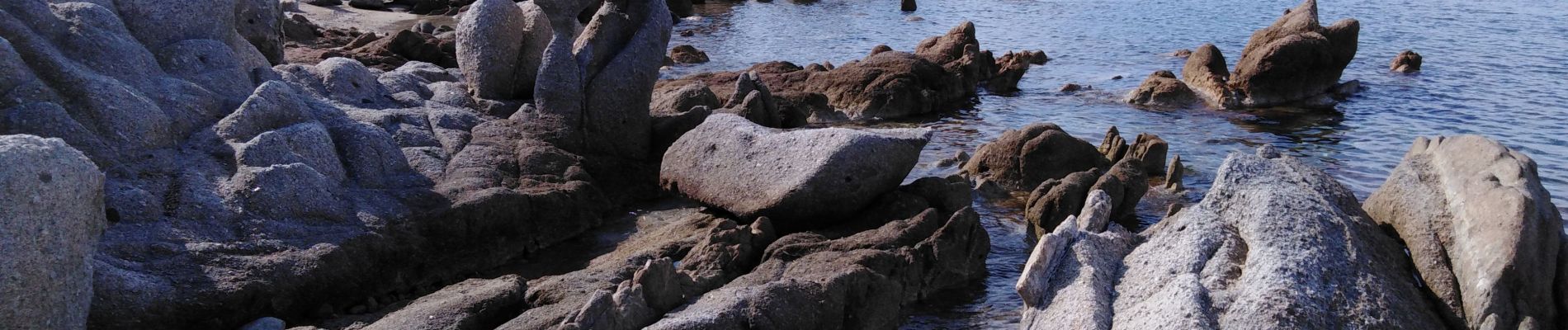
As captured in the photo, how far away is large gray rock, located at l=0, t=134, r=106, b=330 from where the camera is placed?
663 cm

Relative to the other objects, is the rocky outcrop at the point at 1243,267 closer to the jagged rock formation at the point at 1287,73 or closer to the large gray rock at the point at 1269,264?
the large gray rock at the point at 1269,264

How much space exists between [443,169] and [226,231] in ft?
8.27

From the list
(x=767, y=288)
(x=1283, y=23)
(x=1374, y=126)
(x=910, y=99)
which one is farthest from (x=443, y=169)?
(x=1283, y=23)

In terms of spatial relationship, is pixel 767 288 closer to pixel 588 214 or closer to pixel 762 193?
pixel 762 193

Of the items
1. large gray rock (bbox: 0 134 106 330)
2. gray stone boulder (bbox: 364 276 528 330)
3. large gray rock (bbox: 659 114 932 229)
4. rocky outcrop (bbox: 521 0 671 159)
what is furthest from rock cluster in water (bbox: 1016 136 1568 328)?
rocky outcrop (bbox: 521 0 671 159)

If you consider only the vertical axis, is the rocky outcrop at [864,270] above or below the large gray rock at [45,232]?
below

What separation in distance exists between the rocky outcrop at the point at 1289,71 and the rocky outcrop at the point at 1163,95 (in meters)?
0.43

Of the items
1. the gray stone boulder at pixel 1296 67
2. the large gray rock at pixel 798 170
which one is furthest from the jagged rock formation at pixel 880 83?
the large gray rock at pixel 798 170

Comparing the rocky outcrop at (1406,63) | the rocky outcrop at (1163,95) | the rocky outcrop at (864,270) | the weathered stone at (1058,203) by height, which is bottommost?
the rocky outcrop at (1406,63)

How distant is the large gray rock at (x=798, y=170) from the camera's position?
1048 centimetres

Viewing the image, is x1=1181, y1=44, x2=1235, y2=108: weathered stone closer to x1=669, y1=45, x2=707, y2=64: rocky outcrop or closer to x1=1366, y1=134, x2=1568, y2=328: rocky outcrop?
x1=669, y1=45, x2=707, y2=64: rocky outcrop

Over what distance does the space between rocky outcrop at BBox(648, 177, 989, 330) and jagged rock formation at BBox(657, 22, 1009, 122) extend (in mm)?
7896

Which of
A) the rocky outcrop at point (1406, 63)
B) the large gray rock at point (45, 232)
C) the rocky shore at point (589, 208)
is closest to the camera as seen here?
the large gray rock at point (45, 232)

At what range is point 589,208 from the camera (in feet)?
38.1
